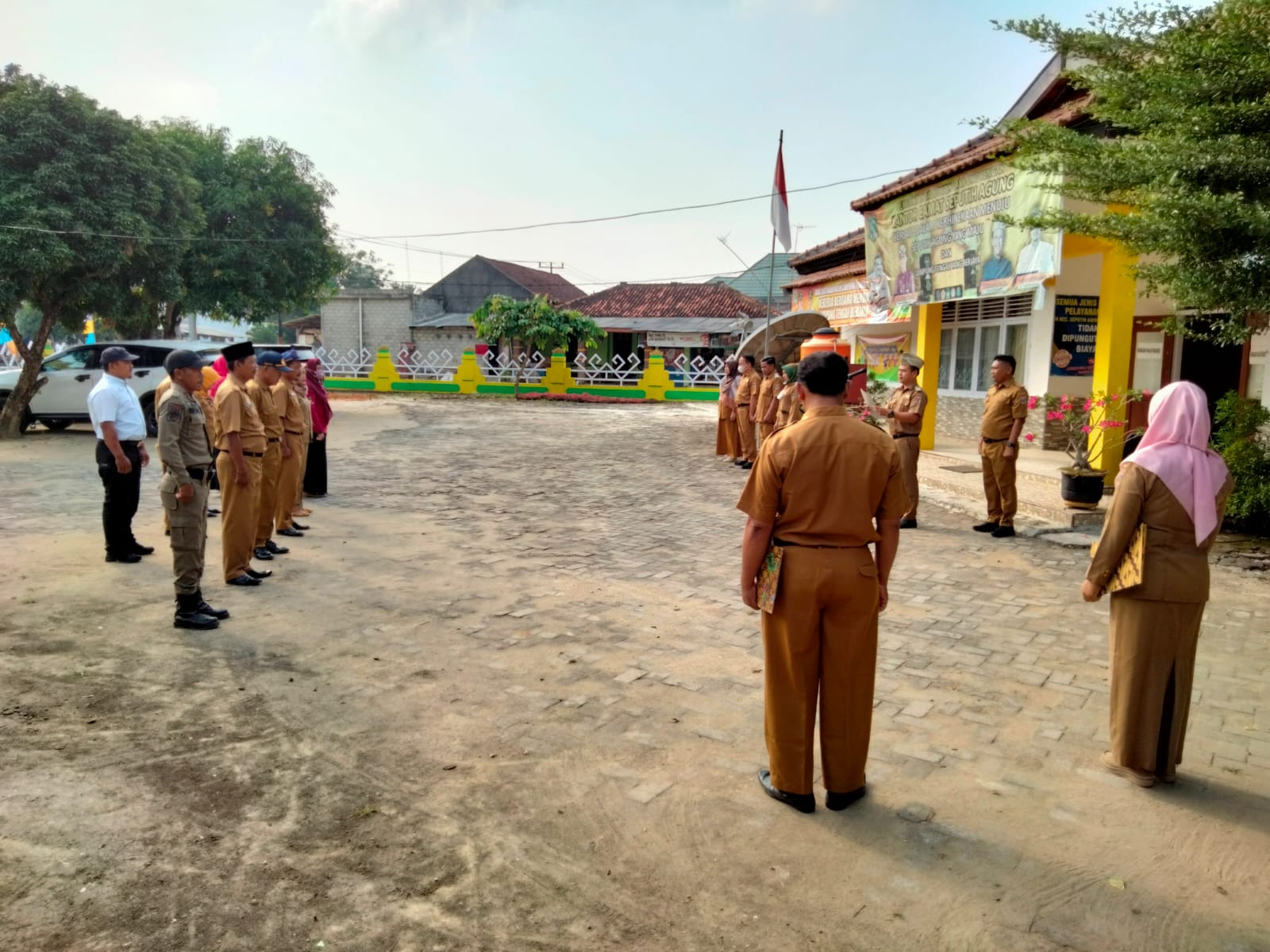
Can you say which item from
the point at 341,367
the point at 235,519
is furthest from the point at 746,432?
the point at 341,367

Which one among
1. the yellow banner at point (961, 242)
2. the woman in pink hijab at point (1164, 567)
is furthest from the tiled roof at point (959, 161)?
the woman in pink hijab at point (1164, 567)

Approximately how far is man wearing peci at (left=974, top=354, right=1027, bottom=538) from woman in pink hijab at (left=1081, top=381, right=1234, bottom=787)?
4.64 meters

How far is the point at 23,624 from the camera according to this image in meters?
5.11

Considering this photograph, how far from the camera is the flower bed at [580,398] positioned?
28.8 m

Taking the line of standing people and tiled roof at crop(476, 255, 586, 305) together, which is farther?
tiled roof at crop(476, 255, 586, 305)

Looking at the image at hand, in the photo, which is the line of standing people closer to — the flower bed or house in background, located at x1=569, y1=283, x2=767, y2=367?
the flower bed

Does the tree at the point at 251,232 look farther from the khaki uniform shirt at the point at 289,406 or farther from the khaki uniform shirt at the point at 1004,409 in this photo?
the khaki uniform shirt at the point at 1004,409

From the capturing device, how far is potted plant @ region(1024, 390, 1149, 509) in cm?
846

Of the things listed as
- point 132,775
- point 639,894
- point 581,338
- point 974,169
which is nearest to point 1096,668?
point 639,894

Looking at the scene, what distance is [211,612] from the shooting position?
5266mm

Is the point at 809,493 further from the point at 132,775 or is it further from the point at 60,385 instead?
the point at 60,385

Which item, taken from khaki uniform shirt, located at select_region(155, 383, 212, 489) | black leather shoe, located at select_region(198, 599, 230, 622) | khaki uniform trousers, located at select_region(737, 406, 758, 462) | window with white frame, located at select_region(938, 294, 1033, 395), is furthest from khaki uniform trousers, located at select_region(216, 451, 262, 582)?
window with white frame, located at select_region(938, 294, 1033, 395)

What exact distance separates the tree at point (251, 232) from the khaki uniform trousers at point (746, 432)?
1493 centimetres

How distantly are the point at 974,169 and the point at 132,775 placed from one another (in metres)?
11.1
